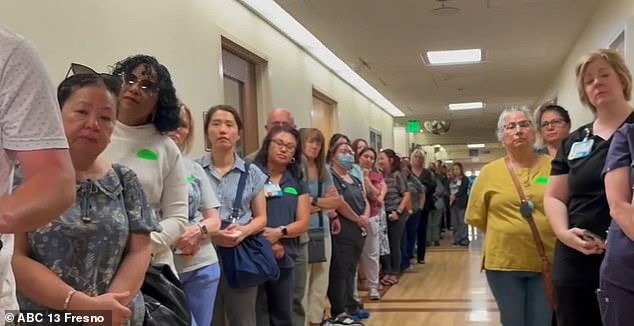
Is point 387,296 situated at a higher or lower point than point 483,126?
lower

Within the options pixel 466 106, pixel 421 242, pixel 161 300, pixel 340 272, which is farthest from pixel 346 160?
pixel 466 106

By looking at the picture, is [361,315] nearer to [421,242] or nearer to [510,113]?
[510,113]

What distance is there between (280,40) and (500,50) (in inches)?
113

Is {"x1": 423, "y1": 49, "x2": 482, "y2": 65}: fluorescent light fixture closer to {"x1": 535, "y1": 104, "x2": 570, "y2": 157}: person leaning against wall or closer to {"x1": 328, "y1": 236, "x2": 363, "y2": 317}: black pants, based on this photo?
{"x1": 328, "y1": 236, "x2": 363, "y2": 317}: black pants

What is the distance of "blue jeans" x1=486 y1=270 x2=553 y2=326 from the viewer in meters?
2.72

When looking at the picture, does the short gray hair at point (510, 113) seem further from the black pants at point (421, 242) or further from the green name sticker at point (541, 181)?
the black pants at point (421, 242)

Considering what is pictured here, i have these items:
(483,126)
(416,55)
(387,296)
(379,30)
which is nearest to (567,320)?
(387,296)

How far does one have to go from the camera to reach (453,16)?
554 cm

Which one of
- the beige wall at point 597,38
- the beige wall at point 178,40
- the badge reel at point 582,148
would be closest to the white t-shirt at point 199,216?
the beige wall at point 178,40

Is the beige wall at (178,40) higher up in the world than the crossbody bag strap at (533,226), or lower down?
higher up

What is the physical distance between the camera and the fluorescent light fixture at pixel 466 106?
12.8m

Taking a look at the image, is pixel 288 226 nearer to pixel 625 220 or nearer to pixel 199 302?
pixel 199 302

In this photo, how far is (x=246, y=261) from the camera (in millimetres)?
2826

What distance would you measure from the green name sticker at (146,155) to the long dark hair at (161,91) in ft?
0.35
